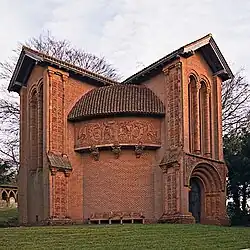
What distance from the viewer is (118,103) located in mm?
29656

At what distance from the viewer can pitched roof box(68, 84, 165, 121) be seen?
29.3 m

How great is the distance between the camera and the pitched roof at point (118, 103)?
2931 centimetres

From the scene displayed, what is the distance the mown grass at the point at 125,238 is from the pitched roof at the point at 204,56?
10039 millimetres

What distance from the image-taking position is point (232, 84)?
139ft

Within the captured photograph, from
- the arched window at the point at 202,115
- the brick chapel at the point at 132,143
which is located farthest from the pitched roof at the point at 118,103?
the arched window at the point at 202,115

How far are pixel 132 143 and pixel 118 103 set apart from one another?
7.69 ft

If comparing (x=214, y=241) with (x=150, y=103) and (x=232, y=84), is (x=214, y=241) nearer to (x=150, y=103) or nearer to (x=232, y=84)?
(x=150, y=103)

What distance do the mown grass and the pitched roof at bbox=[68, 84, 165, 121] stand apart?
8519 millimetres

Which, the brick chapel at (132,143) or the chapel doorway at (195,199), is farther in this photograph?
the chapel doorway at (195,199)

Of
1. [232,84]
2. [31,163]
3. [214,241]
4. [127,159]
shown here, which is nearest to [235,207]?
[232,84]

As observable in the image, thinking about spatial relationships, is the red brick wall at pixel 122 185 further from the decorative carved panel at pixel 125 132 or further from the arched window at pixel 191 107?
the arched window at pixel 191 107

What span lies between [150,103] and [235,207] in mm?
12667

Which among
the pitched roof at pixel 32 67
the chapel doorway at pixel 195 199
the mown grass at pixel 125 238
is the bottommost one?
the mown grass at pixel 125 238

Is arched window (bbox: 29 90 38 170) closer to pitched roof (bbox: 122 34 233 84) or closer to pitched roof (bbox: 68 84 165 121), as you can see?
pitched roof (bbox: 68 84 165 121)
